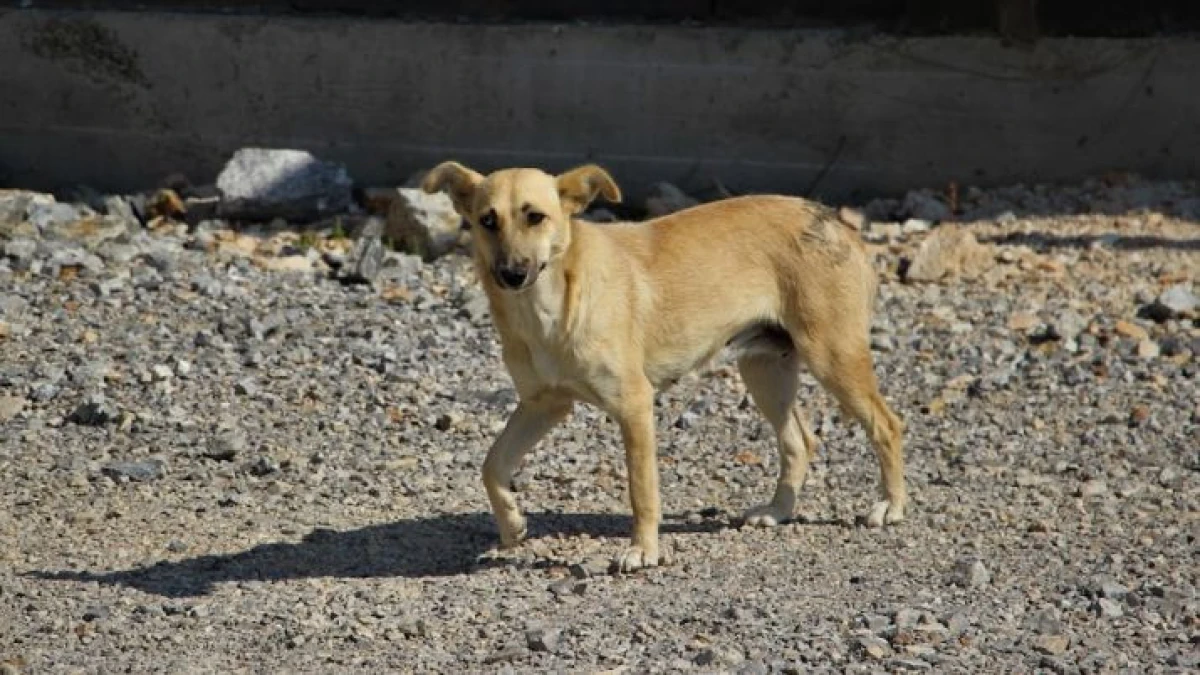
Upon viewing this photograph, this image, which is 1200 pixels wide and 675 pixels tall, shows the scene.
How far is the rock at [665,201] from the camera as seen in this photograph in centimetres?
1120

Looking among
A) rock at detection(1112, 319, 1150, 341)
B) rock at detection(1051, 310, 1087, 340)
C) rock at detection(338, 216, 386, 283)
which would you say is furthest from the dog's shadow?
rock at detection(338, 216, 386, 283)

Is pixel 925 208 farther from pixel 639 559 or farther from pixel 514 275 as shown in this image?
pixel 514 275

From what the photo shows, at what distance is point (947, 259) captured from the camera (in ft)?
34.3

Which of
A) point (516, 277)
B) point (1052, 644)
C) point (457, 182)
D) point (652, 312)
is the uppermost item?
point (457, 182)

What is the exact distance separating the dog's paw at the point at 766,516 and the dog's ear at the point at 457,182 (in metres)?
1.53

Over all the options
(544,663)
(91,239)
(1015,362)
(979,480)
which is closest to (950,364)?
(1015,362)

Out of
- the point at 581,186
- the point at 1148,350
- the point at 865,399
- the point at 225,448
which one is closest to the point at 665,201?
the point at 1148,350

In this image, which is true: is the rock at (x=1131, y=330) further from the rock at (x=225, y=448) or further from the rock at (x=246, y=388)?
the rock at (x=225, y=448)

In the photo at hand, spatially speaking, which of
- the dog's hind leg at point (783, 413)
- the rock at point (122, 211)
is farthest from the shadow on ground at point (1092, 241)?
the rock at point (122, 211)

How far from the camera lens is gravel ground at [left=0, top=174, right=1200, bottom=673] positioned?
6281 mm

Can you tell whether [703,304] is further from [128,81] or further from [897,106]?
[128,81]

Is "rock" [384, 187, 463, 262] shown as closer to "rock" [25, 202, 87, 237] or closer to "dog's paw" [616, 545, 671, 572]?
"rock" [25, 202, 87, 237]

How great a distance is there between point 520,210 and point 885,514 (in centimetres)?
177

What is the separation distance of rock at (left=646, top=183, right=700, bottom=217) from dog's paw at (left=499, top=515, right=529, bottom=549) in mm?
4116
